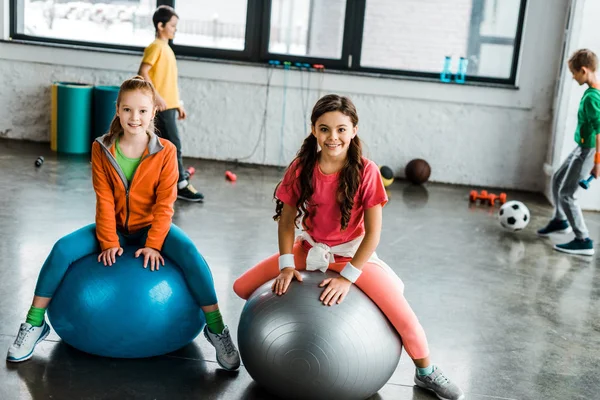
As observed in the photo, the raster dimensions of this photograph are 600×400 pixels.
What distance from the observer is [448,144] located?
305 inches

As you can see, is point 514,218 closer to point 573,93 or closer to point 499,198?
point 499,198

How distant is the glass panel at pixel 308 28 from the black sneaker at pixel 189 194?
2.40m

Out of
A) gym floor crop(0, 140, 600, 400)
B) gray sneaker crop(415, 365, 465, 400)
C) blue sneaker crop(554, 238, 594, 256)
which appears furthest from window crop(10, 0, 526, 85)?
gray sneaker crop(415, 365, 465, 400)

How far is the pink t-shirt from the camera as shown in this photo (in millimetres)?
2988

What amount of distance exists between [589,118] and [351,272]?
3.06 meters

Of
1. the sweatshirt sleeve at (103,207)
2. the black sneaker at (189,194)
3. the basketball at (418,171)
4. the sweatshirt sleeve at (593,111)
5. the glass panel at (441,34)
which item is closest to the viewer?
the sweatshirt sleeve at (103,207)

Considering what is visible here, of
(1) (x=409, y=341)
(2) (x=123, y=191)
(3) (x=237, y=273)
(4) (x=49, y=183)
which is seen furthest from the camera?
(4) (x=49, y=183)

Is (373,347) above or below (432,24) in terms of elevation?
below

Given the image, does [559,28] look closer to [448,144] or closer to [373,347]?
[448,144]

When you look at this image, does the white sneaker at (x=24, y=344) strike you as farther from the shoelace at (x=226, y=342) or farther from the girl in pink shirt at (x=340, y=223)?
the girl in pink shirt at (x=340, y=223)

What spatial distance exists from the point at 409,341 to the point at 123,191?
1.30 m

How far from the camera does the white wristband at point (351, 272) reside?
2.90 meters

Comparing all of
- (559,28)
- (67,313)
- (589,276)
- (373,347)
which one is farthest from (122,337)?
(559,28)

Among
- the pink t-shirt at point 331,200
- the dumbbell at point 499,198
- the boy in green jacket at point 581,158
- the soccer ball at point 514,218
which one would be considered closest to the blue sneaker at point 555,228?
Result: the boy in green jacket at point 581,158
